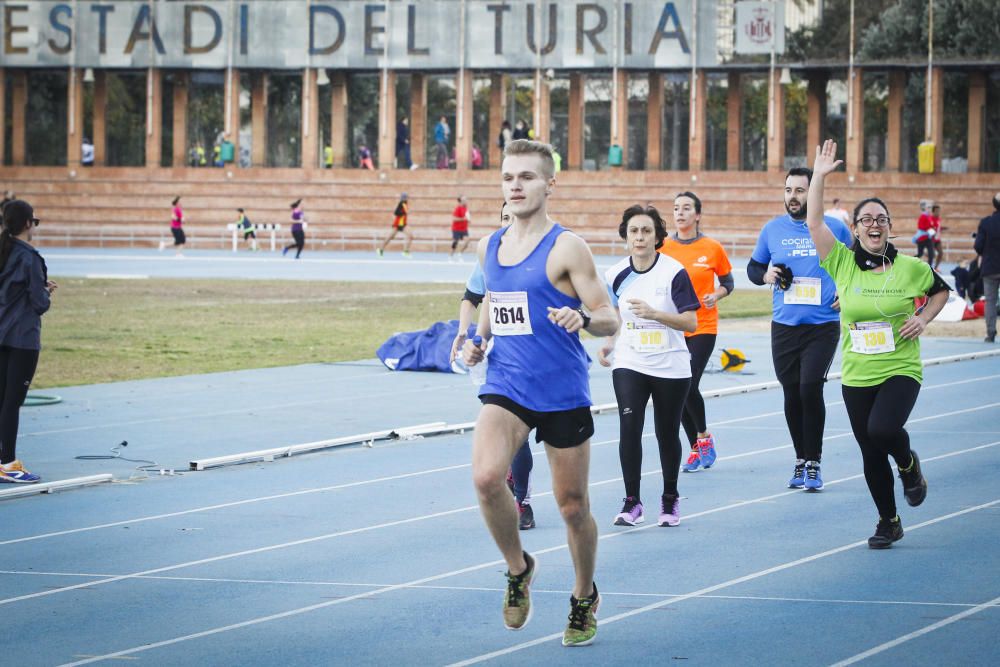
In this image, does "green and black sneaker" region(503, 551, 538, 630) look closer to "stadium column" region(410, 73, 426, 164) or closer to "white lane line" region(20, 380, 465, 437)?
"white lane line" region(20, 380, 465, 437)

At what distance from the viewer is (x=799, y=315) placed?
10.8 metres

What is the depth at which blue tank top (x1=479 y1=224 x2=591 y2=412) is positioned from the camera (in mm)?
6484

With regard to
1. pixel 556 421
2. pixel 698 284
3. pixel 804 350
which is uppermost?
pixel 698 284

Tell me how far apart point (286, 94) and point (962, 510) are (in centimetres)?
5920

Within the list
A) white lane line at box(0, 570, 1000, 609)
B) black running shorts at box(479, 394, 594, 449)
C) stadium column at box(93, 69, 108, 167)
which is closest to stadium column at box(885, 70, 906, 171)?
stadium column at box(93, 69, 108, 167)

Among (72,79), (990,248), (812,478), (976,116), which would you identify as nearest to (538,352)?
(812,478)

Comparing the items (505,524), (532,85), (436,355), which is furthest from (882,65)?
(505,524)

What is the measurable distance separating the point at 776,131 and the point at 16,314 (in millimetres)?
49315

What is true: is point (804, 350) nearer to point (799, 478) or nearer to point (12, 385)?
point (799, 478)

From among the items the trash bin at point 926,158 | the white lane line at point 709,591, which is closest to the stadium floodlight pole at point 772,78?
the trash bin at point 926,158

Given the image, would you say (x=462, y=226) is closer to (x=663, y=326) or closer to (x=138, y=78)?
(x=138, y=78)

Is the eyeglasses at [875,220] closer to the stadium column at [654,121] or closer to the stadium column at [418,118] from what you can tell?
the stadium column at [654,121]

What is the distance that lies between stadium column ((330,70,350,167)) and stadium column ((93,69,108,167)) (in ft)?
30.0

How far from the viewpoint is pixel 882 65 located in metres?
55.8
